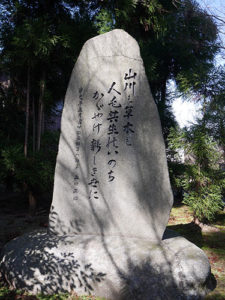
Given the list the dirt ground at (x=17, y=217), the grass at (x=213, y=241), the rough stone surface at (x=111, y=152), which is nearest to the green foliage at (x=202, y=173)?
the grass at (x=213, y=241)

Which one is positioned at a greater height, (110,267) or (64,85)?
(64,85)

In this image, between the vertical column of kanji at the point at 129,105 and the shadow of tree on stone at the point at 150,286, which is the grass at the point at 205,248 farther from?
the vertical column of kanji at the point at 129,105

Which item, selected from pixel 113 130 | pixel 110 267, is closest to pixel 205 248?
pixel 110 267

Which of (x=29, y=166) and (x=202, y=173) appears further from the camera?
(x=29, y=166)

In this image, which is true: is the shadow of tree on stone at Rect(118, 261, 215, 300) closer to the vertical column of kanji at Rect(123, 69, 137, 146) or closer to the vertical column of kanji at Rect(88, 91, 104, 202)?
the vertical column of kanji at Rect(88, 91, 104, 202)

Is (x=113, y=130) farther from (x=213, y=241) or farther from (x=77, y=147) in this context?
(x=213, y=241)

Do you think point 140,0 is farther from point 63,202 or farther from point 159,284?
point 159,284

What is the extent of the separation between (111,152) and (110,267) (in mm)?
1517

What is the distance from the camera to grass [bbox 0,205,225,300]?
3.21m

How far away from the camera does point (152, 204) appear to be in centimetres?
344

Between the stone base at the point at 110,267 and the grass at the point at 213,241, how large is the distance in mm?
337

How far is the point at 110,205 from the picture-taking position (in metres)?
3.67

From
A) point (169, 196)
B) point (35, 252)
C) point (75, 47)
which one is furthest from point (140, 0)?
point (35, 252)

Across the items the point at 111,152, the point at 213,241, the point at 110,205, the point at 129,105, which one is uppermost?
the point at 129,105
